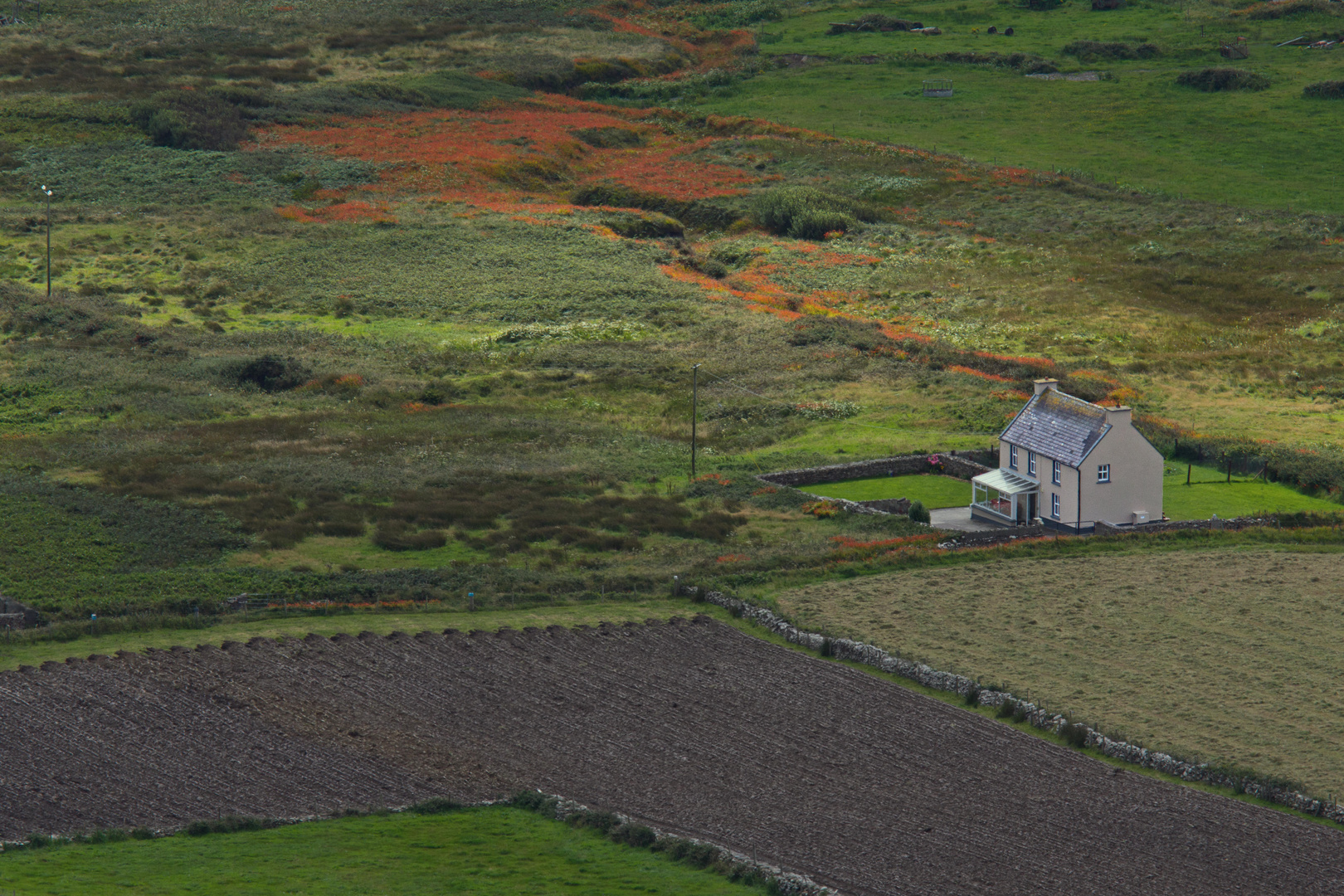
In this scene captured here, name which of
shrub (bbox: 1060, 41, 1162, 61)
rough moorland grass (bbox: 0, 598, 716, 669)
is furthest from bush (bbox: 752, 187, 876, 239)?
rough moorland grass (bbox: 0, 598, 716, 669)

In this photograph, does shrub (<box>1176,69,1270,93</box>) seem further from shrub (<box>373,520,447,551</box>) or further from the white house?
shrub (<box>373,520,447,551</box>)

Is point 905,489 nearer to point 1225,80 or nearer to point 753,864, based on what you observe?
point 753,864

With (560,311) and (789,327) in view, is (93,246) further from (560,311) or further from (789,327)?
(789,327)

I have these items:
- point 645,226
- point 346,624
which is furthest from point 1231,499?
point 645,226

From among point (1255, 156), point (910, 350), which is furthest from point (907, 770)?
point (1255, 156)

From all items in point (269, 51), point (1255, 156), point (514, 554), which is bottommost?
point (514, 554)

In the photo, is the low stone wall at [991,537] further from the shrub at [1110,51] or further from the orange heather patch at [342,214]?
the shrub at [1110,51]
